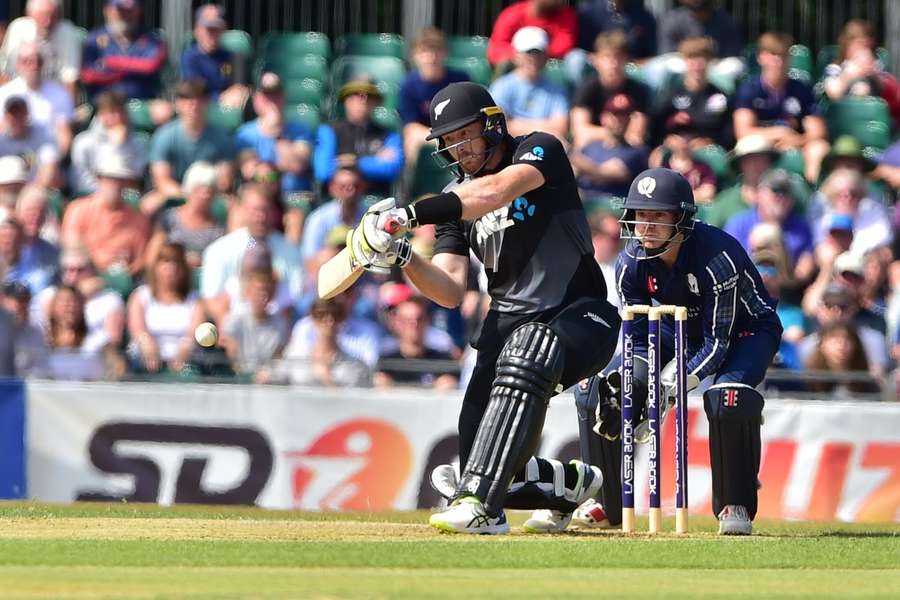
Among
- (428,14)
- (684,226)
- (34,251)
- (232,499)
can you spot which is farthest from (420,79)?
(684,226)

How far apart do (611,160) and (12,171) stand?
5521mm

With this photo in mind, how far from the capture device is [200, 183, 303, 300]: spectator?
15.8 m

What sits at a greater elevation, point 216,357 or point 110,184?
point 110,184

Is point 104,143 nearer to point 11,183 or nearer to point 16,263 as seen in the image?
point 11,183

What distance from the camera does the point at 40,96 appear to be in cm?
1783

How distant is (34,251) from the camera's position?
16.1 meters

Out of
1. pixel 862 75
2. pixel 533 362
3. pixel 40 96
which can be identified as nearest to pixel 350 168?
pixel 40 96

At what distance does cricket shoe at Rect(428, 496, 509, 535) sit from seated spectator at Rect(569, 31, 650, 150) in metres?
8.17

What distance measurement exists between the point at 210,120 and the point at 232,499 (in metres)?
5.16

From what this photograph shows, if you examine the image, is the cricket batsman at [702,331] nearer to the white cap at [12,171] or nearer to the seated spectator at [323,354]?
the seated spectator at [323,354]

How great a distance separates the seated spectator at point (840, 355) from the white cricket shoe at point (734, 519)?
15.4ft

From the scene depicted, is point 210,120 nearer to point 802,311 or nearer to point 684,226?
point 802,311

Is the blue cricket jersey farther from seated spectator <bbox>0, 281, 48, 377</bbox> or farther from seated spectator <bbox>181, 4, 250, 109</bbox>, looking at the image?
seated spectator <bbox>181, 4, 250, 109</bbox>

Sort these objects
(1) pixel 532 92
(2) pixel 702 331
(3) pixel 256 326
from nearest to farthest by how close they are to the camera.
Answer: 1. (2) pixel 702 331
2. (3) pixel 256 326
3. (1) pixel 532 92
